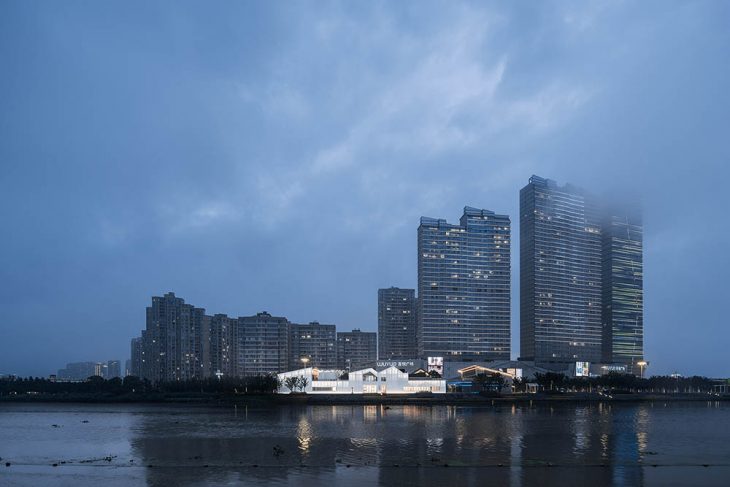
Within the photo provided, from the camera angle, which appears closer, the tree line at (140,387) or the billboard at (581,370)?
the tree line at (140,387)

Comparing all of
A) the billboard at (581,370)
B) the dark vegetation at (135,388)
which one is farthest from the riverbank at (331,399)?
the billboard at (581,370)

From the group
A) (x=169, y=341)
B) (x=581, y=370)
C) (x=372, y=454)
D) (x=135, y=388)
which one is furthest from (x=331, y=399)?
(x=169, y=341)

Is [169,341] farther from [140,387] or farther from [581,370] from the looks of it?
[581,370]

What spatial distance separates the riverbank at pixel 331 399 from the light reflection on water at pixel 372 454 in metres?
53.8

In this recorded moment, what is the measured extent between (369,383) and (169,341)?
83.1 meters

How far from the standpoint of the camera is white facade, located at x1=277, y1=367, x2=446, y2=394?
5217 inches

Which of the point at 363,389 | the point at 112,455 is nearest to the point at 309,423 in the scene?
the point at 112,455

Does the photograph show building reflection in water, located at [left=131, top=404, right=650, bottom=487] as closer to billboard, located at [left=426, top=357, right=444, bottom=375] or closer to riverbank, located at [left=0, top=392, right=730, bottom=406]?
riverbank, located at [left=0, top=392, right=730, bottom=406]

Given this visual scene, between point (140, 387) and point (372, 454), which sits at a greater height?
point (372, 454)

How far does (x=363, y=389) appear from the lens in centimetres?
13188

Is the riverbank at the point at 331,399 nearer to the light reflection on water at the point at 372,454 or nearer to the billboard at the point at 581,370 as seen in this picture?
the billboard at the point at 581,370

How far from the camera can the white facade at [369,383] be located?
132500 millimetres

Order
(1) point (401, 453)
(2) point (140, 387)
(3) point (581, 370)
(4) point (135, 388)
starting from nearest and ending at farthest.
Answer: (1) point (401, 453) < (4) point (135, 388) < (2) point (140, 387) < (3) point (581, 370)

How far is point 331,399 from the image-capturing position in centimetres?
12012
